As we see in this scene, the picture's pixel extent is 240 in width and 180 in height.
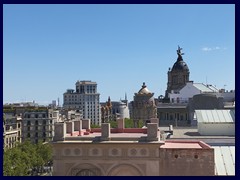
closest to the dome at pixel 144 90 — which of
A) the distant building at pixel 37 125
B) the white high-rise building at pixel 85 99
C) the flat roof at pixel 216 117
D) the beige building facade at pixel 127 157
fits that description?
the flat roof at pixel 216 117

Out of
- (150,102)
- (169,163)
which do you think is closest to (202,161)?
(169,163)

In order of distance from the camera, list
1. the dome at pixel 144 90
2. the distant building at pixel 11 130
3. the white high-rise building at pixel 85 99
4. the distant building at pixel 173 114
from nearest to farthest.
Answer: the dome at pixel 144 90 → the distant building at pixel 173 114 → the distant building at pixel 11 130 → the white high-rise building at pixel 85 99

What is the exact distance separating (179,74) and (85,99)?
253ft

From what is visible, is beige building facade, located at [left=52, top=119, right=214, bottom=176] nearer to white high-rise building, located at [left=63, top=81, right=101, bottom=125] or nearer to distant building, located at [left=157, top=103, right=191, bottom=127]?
distant building, located at [left=157, top=103, right=191, bottom=127]

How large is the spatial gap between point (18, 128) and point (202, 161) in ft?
191

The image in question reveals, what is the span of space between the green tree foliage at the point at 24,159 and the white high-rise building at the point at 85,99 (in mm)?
91904

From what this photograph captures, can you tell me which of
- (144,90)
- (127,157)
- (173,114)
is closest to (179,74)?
(173,114)

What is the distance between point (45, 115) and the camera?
2835 inches

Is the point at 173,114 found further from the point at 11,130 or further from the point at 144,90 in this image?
the point at 11,130

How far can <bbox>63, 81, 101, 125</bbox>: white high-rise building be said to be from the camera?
150m

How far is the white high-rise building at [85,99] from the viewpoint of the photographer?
14975cm

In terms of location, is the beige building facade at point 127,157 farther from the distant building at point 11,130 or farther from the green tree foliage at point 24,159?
the distant building at point 11,130
